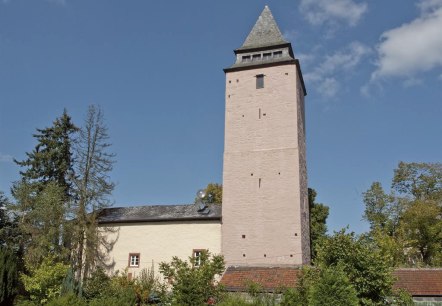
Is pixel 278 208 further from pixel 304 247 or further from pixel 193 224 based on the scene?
pixel 193 224

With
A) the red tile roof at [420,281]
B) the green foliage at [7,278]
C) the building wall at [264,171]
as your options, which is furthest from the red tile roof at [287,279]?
the green foliage at [7,278]

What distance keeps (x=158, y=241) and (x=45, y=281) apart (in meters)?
7.42

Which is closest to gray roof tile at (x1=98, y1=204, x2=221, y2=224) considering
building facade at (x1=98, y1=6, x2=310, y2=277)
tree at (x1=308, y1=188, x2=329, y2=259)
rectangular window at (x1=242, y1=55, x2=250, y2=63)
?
building facade at (x1=98, y1=6, x2=310, y2=277)

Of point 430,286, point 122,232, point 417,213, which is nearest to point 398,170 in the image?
point 417,213

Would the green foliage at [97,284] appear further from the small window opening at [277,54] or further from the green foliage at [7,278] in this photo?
the small window opening at [277,54]

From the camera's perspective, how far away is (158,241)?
29922 mm

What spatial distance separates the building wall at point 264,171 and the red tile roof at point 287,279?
406 cm

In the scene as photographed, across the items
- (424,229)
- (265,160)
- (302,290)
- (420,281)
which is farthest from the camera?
(424,229)

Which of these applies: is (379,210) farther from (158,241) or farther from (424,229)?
(158,241)

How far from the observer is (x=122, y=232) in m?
30.8

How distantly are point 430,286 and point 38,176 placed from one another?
3056 cm

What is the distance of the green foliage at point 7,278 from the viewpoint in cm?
2142

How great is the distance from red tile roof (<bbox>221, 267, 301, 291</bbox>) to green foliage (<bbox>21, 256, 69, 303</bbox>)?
Answer: 370 inches

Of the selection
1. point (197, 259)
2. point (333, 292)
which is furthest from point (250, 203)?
point (333, 292)
